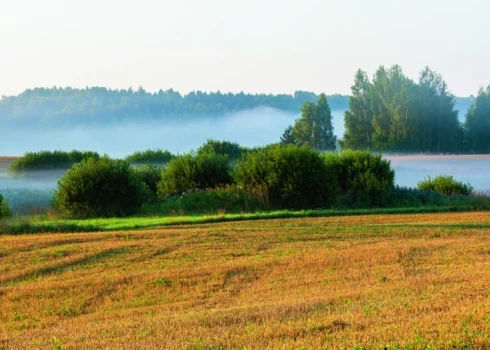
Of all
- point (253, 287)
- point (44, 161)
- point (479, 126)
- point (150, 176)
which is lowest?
point (253, 287)

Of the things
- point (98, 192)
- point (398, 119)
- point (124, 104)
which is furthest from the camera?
point (124, 104)

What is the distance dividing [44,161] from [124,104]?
106 meters

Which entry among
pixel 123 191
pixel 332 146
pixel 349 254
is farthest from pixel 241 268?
pixel 332 146

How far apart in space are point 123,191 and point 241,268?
72.9 ft

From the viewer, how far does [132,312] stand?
13.9 m

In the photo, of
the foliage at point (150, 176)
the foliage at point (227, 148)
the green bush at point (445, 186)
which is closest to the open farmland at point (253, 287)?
the green bush at point (445, 186)

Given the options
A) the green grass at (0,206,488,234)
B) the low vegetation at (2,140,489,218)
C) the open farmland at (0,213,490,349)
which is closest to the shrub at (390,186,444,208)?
the low vegetation at (2,140,489,218)

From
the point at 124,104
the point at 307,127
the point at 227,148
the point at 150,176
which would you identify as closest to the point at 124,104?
the point at 124,104

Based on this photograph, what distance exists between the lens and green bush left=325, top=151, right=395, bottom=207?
4153 centimetres

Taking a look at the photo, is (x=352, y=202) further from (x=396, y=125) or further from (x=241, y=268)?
(x=396, y=125)

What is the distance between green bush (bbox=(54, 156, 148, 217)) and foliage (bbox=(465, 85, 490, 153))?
56.0 meters

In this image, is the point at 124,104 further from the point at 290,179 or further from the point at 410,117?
the point at 290,179

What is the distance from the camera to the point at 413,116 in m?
80.4

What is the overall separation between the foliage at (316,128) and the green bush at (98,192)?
5146 cm
